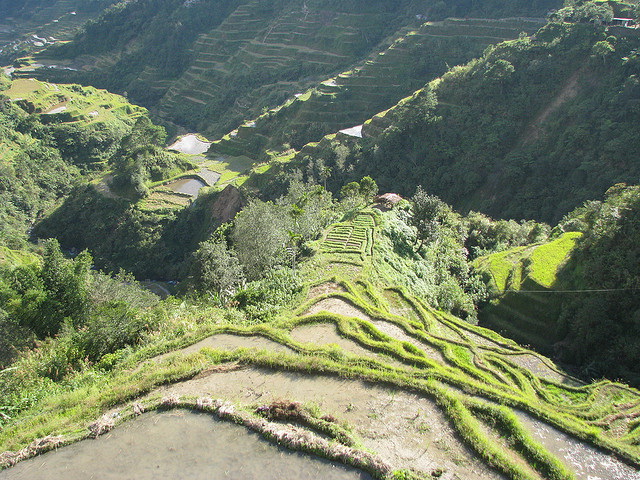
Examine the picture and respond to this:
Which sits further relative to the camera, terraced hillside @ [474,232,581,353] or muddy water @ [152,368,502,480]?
terraced hillside @ [474,232,581,353]

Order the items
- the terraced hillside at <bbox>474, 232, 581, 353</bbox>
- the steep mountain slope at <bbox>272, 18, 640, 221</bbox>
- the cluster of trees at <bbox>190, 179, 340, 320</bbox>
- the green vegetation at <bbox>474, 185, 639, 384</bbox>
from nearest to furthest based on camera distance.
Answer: the cluster of trees at <bbox>190, 179, 340, 320</bbox> → the green vegetation at <bbox>474, 185, 639, 384</bbox> → the terraced hillside at <bbox>474, 232, 581, 353</bbox> → the steep mountain slope at <bbox>272, 18, 640, 221</bbox>

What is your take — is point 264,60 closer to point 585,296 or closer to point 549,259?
point 549,259

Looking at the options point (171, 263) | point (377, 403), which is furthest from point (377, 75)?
point (377, 403)

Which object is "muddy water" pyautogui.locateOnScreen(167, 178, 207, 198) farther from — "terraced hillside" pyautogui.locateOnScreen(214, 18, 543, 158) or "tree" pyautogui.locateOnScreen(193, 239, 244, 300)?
"tree" pyautogui.locateOnScreen(193, 239, 244, 300)

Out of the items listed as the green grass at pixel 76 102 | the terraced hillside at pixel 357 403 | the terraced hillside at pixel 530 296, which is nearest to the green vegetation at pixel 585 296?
the terraced hillside at pixel 530 296

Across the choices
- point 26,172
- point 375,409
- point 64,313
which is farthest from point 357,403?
point 26,172

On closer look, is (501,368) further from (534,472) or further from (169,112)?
(169,112)

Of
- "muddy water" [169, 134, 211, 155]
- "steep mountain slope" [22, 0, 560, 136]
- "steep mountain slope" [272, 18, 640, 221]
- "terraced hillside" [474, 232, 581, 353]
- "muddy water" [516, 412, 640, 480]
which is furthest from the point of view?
"steep mountain slope" [22, 0, 560, 136]

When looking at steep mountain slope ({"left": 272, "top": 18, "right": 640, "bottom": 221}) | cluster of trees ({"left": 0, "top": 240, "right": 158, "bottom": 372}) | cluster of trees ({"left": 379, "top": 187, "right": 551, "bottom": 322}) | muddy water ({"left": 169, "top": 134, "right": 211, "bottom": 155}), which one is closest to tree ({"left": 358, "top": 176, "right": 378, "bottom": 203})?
cluster of trees ({"left": 379, "top": 187, "right": 551, "bottom": 322})
